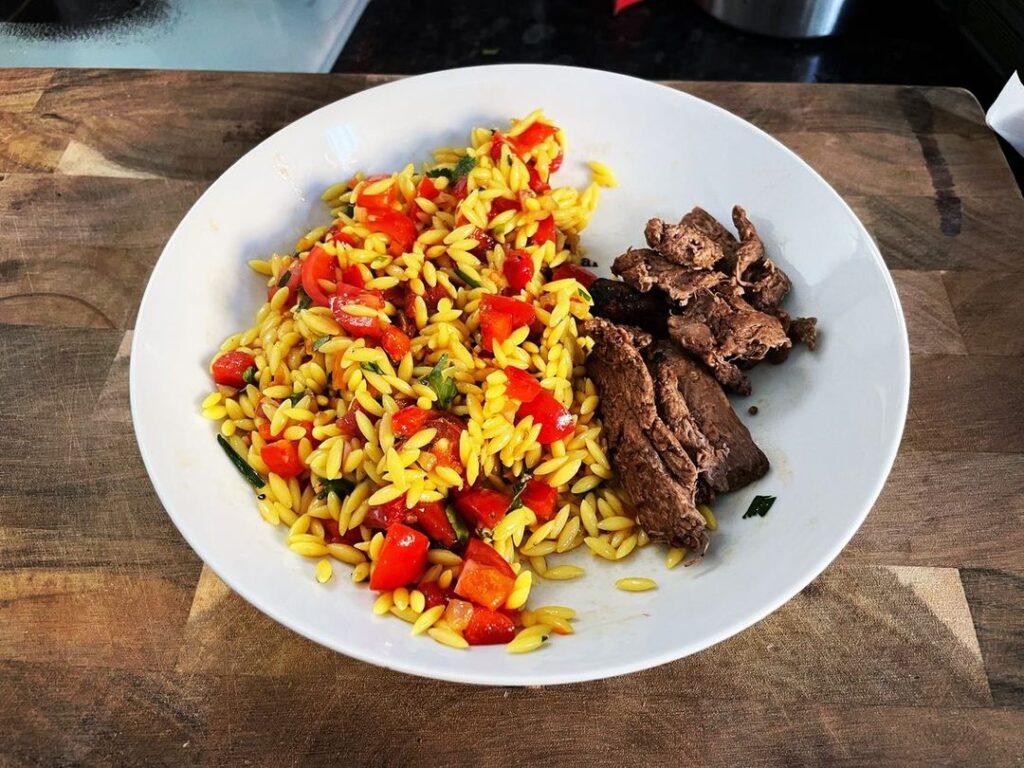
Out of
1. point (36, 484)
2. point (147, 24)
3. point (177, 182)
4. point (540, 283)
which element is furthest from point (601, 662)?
point (147, 24)

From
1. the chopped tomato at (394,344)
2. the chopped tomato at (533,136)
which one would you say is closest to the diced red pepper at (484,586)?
the chopped tomato at (394,344)

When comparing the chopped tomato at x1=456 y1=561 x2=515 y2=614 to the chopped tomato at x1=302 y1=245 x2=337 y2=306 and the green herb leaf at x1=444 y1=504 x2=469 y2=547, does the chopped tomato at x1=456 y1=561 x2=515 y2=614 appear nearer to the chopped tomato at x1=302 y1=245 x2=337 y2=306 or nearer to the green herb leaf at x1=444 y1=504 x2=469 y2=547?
the green herb leaf at x1=444 y1=504 x2=469 y2=547

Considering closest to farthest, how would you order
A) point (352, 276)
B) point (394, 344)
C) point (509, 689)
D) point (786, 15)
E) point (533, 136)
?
1. point (509, 689)
2. point (394, 344)
3. point (352, 276)
4. point (533, 136)
5. point (786, 15)

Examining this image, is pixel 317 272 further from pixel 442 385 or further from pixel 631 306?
pixel 631 306

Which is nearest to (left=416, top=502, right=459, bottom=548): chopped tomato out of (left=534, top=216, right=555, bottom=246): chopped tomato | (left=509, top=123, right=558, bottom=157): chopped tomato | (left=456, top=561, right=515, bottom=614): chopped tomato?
(left=456, top=561, right=515, bottom=614): chopped tomato

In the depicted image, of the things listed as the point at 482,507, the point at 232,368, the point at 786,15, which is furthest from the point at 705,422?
the point at 786,15

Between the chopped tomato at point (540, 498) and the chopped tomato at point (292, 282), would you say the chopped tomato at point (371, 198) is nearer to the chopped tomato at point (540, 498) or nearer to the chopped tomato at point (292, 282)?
the chopped tomato at point (292, 282)
